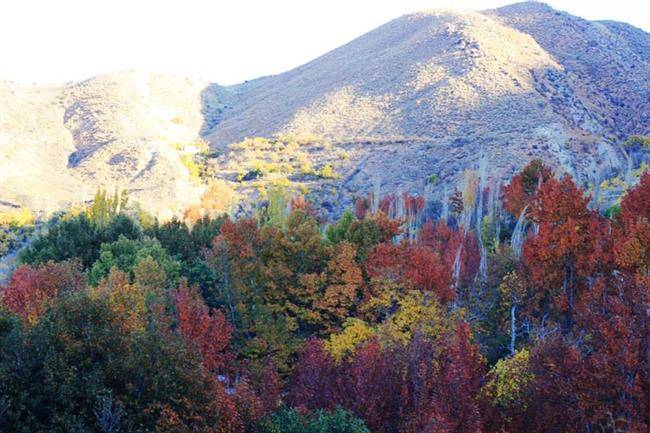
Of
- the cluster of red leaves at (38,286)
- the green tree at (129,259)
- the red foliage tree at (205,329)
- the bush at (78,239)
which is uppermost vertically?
the cluster of red leaves at (38,286)

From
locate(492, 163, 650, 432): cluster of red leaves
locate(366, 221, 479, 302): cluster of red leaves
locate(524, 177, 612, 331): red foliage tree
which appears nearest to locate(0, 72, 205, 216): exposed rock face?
locate(366, 221, 479, 302): cluster of red leaves

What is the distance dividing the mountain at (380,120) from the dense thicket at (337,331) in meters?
21.5

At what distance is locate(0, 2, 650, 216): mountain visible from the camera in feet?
179

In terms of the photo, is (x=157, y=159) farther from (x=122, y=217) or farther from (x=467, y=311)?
(x=467, y=311)

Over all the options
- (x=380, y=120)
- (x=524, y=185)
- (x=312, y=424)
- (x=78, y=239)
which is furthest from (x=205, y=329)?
(x=380, y=120)

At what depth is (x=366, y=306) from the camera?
858 inches

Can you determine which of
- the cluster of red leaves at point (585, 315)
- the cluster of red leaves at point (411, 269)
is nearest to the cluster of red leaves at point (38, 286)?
the cluster of red leaves at point (411, 269)

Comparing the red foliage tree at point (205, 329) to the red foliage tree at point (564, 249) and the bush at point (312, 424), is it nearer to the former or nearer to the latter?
the bush at point (312, 424)

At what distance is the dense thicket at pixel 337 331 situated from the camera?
1198 cm

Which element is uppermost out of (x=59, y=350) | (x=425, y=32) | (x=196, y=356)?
(x=425, y=32)

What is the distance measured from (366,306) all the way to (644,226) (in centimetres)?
858

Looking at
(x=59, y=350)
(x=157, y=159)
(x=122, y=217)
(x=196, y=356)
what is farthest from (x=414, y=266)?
(x=157, y=159)

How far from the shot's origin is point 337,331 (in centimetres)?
2239

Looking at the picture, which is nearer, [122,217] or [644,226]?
[644,226]
